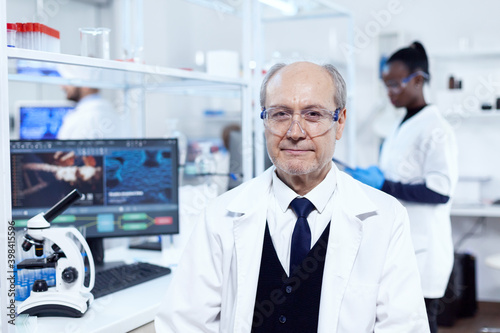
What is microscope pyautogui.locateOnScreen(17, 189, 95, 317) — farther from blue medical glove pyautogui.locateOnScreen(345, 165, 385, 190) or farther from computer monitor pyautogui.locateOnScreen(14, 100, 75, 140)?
computer monitor pyautogui.locateOnScreen(14, 100, 75, 140)

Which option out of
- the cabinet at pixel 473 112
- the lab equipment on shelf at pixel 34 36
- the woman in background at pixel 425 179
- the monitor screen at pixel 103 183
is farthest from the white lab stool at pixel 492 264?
the lab equipment on shelf at pixel 34 36

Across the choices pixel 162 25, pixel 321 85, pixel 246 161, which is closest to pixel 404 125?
pixel 246 161

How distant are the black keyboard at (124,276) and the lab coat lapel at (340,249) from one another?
74 cm

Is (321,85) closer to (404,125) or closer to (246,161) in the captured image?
(246,161)

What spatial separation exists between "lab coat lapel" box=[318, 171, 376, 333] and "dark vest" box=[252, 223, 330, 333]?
0.02m

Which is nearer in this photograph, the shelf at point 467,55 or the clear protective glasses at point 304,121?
the clear protective glasses at point 304,121

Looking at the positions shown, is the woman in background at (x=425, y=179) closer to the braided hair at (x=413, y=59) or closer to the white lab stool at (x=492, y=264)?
the braided hair at (x=413, y=59)

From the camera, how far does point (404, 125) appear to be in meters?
2.51

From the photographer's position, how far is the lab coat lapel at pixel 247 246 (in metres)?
1.31

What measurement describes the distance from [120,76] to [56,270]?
2.69 ft

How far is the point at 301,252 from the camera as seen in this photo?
133 cm

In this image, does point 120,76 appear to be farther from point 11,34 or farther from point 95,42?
Result: point 11,34

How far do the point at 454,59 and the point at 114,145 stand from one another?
9.86ft

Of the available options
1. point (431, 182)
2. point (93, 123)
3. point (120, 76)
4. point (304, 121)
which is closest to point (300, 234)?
point (304, 121)
